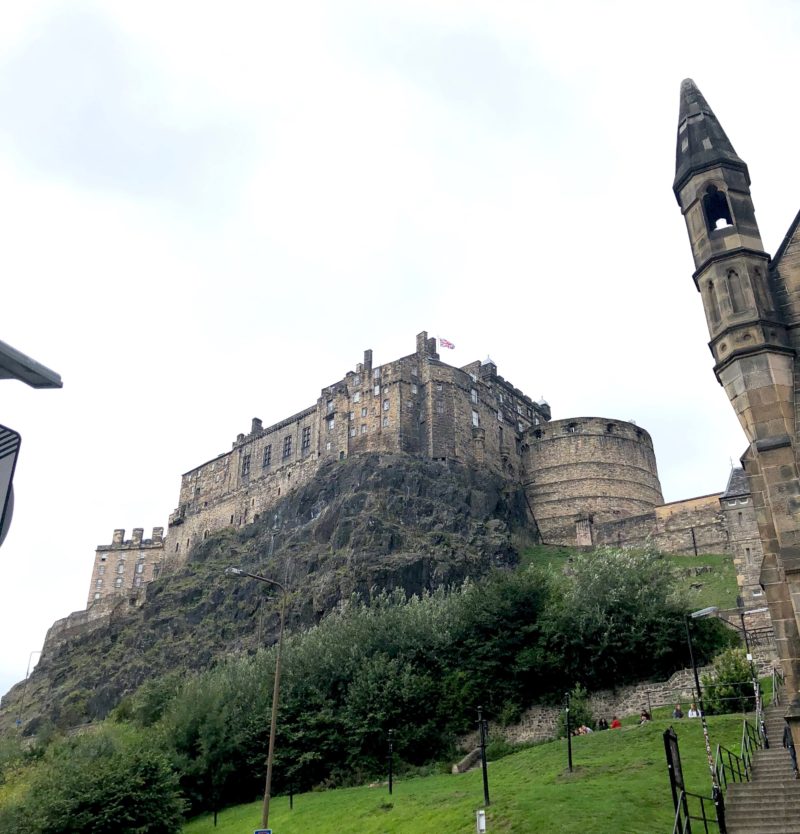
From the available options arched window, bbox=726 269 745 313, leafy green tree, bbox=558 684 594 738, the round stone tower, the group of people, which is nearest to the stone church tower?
arched window, bbox=726 269 745 313

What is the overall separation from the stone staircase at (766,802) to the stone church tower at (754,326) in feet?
11.7

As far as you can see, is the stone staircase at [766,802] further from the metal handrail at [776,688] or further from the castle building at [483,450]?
the castle building at [483,450]

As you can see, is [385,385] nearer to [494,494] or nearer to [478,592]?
[494,494]

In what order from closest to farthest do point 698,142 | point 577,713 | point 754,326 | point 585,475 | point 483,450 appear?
point 754,326 < point 698,142 < point 577,713 < point 483,450 < point 585,475

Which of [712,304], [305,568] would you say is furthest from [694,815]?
[305,568]

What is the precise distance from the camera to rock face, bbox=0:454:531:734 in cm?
6278

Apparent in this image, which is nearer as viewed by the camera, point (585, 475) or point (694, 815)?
point (694, 815)

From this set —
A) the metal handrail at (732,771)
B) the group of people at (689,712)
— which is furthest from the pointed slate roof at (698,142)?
the group of people at (689,712)

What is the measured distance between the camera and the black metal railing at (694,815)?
677 inches

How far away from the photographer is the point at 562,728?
34188 mm

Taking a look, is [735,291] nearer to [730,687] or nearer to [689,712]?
[730,687]

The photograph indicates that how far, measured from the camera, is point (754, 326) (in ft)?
63.3

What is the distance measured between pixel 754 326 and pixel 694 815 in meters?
11.4

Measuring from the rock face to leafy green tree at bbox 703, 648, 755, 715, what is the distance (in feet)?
96.9
